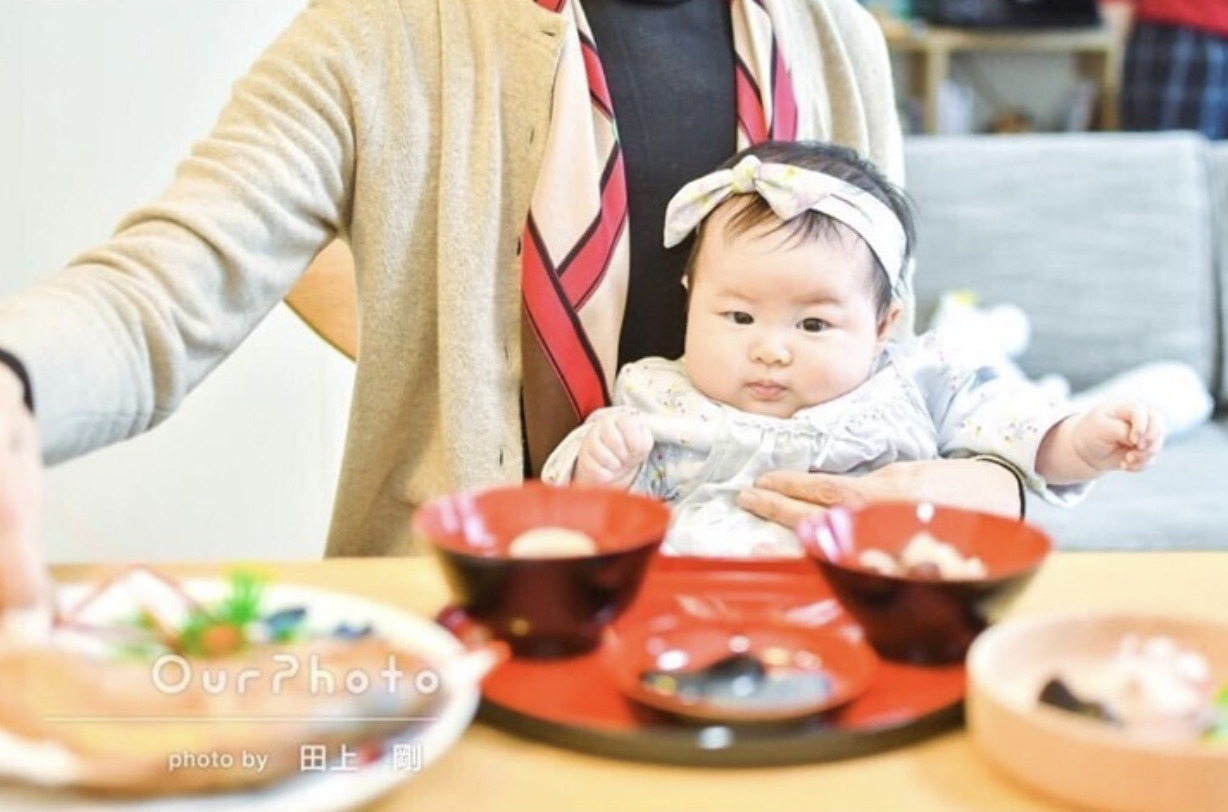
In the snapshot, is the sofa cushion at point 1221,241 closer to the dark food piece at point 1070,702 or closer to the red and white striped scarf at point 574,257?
the red and white striped scarf at point 574,257

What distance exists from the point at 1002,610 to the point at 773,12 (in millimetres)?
862

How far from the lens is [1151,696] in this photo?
2.43 feet

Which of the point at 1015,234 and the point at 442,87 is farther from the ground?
the point at 442,87

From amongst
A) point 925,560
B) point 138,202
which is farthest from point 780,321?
point 138,202

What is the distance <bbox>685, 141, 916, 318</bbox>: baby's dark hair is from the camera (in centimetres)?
131

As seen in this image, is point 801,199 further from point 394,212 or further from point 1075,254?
point 1075,254

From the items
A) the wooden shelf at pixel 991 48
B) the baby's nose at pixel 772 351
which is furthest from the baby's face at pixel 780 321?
the wooden shelf at pixel 991 48

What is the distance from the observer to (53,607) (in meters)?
0.81

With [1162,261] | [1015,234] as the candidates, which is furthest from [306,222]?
[1162,261]

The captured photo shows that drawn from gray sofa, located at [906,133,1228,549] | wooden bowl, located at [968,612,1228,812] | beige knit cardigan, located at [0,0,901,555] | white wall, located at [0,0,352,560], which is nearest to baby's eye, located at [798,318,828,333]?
beige knit cardigan, located at [0,0,901,555]

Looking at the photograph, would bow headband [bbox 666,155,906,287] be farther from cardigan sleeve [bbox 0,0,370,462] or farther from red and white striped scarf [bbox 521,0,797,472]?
cardigan sleeve [bbox 0,0,370,462]

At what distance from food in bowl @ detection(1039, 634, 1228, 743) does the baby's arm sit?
39 cm

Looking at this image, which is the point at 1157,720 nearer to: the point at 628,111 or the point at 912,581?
the point at 912,581

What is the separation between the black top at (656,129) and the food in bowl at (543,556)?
1.89ft
